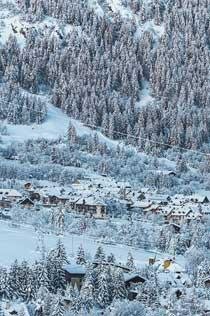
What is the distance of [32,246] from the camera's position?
53.4 m

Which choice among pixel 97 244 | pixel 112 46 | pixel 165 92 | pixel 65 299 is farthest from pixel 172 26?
pixel 65 299

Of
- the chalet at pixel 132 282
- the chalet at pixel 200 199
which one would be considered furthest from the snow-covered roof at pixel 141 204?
the chalet at pixel 132 282

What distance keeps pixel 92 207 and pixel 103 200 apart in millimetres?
2629

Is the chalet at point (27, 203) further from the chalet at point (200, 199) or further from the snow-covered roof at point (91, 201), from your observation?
the chalet at point (200, 199)

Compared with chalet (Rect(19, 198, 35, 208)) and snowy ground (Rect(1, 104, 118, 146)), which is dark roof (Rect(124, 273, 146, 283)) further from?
snowy ground (Rect(1, 104, 118, 146))

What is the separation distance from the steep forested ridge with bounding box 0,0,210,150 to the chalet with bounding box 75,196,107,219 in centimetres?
3260

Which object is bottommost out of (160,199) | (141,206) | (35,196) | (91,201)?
(160,199)

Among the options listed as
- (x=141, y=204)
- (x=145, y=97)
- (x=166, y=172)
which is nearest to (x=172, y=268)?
(x=141, y=204)

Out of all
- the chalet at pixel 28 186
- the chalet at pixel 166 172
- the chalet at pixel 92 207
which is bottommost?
the chalet at pixel 166 172

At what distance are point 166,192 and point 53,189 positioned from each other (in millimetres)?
14981

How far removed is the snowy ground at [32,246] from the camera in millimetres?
49594

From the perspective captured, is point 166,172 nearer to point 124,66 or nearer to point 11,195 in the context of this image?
point 11,195

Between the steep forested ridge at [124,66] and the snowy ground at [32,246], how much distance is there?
5522 centimetres

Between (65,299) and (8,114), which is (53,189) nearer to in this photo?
(8,114)
